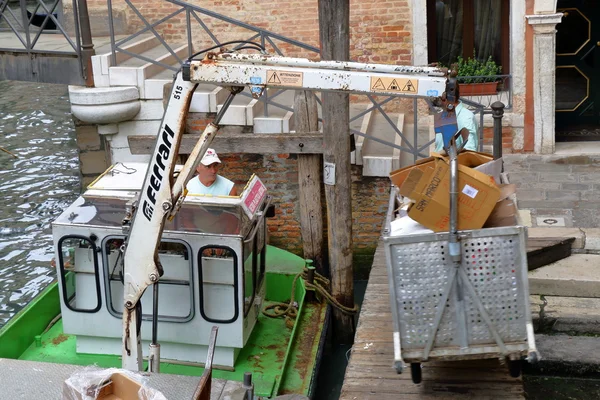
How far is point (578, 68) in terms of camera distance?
1188cm

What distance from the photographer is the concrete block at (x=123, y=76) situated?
32.1ft

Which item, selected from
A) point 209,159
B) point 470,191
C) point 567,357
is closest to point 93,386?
point 470,191

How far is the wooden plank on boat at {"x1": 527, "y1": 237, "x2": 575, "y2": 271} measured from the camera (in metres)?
7.31

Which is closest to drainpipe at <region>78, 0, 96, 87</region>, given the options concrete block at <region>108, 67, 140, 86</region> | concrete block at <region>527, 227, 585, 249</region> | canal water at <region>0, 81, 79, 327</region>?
concrete block at <region>108, 67, 140, 86</region>

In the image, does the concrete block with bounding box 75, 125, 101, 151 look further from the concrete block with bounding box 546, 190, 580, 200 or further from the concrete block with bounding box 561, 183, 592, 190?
the concrete block with bounding box 561, 183, 592, 190

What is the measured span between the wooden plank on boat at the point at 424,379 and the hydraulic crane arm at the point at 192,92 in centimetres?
152

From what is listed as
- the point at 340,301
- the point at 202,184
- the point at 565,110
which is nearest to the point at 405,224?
the point at 202,184

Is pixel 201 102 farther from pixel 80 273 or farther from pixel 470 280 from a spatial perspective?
pixel 470 280

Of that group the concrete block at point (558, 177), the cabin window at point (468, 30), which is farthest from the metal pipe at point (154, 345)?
the cabin window at point (468, 30)

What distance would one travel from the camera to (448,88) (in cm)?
511

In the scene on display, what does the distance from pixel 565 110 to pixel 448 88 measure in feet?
24.0

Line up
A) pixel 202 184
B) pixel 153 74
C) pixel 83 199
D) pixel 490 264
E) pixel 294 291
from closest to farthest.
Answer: pixel 490 264, pixel 83 199, pixel 202 184, pixel 294 291, pixel 153 74

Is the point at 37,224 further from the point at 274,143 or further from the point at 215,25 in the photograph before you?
the point at 274,143

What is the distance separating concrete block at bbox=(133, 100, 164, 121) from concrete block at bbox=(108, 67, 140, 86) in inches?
10.4
